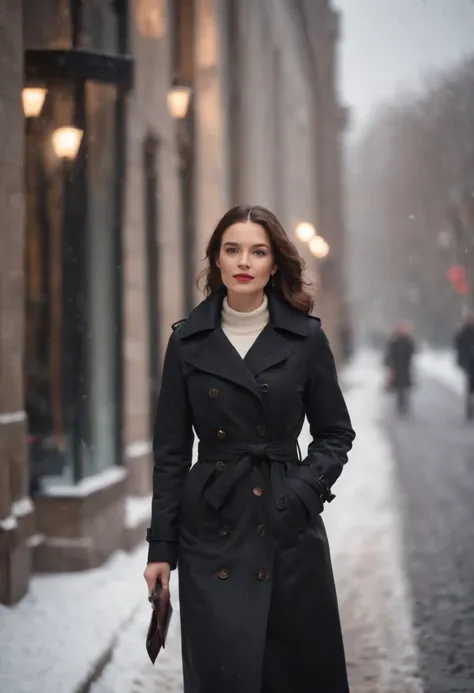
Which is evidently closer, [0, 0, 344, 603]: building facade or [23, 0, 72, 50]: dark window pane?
[0, 0, 344, 603]: building facade

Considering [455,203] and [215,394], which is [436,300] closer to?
[455,203]

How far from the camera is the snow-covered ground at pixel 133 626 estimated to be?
5.56m

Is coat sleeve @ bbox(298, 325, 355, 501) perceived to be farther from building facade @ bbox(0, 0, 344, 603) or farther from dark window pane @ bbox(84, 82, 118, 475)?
dark window pane @ bbox(84, 82, 118, 475)

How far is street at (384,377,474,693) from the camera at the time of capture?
5953mm

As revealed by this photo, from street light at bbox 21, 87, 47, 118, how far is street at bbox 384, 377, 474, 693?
4.31 metres

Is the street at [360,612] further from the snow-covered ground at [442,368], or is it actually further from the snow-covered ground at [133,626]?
the snow-covered ground at [442,368]

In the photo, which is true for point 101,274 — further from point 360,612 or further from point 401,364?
point 401,364

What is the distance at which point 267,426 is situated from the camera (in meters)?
3.67

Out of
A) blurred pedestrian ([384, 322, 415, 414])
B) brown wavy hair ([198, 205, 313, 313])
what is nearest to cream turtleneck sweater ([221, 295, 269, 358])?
brown wavy hair ([198, 205, 313, 313])

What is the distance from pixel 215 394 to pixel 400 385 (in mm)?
19396

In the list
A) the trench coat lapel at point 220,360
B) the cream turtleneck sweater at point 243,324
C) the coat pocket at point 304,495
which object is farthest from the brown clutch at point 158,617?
the cream turtleneck sweater at point 243,324

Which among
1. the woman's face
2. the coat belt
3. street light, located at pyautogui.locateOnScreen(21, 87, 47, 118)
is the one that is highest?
street light, located at pyautogui.locateOnScreen(21, 87, 47, 118)

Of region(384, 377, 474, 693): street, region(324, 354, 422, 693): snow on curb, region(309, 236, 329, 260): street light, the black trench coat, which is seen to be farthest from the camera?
region(309, 236, 329, 260): street light

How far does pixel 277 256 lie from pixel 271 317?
0.22 metres
